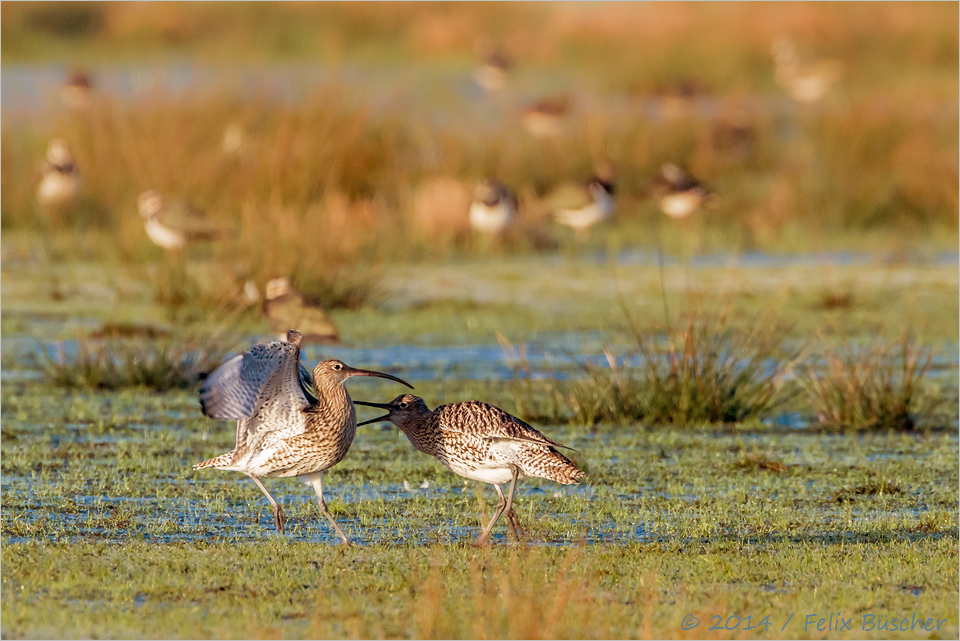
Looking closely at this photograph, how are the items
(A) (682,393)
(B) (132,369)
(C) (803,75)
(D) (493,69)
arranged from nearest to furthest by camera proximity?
(A) (682,393) → (B) (132,369) → (D) (493,69) → (C) (803,75)

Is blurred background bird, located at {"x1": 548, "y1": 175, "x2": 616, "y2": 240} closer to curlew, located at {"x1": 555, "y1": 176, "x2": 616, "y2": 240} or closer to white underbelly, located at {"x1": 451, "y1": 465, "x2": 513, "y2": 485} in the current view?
curlew, located at {"x1": 555, "y1": 176, "x2": 616, "y2": 240}

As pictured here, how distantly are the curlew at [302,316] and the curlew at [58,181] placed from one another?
728cm

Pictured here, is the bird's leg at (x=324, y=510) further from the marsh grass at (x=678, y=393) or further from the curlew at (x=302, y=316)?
the curlew at (x=302, y=316)

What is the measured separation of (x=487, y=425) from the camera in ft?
22.7

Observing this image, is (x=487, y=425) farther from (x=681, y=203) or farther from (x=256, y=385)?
(x=681, y=203)

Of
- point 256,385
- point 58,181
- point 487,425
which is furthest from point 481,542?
point 58,181

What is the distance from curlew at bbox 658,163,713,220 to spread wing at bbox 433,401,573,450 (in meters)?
12.1

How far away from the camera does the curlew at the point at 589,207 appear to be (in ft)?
59.4

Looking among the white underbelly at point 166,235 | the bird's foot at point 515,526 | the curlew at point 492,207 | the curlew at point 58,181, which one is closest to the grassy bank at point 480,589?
the bird's foot at point 515,526

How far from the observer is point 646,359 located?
994cm

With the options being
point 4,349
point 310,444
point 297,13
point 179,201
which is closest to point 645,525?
point 310,444

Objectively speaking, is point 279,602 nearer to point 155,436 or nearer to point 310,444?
point 310,444

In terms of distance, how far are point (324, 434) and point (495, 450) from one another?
2.30 ft

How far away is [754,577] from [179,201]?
10345 millimetres
